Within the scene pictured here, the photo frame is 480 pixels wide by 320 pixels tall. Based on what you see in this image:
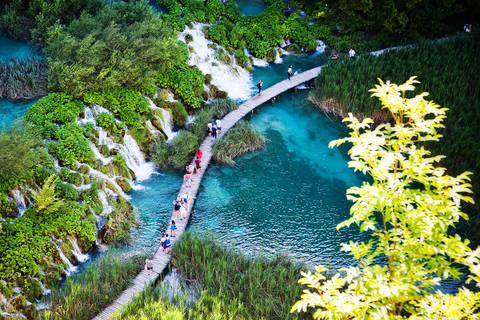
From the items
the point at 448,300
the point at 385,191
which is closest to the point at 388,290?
the point at 448,300

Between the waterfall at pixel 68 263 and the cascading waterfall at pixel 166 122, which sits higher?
the cascading waterfall at pixel 166 122

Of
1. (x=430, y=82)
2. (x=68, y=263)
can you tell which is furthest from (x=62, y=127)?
(x=430, y=82)

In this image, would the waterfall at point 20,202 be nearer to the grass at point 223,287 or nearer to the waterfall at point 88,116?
the waterfall at point 88,116

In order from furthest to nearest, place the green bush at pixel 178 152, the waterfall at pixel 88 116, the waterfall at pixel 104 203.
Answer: the green bush at pixel 178 152
the waterfall at pixel 88 116
the waterfall at pixel 104 203

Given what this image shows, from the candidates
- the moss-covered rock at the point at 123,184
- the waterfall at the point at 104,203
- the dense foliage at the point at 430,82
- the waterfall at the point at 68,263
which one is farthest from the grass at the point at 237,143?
the waterfall at the point at 68,263

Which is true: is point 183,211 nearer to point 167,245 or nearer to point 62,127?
point 167,245

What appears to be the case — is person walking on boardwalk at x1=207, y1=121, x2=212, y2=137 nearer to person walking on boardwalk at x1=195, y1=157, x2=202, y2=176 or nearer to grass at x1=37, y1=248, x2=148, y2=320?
person walking on boardwalk at x1=195, y1=157, x2=202, y2=176
